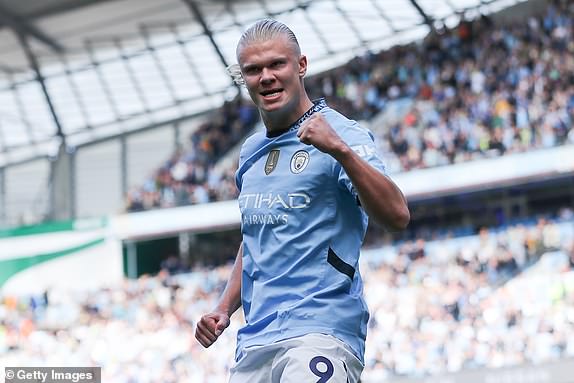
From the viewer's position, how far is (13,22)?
3114cm

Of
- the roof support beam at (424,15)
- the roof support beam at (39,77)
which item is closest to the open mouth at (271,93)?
the roof support beam at (424,15)

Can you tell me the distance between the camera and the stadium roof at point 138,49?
3059cm

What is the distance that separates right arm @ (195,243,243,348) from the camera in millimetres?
3773

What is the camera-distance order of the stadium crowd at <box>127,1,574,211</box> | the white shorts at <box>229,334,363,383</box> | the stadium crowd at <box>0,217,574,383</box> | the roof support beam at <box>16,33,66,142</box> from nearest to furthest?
the white shorts at <box>229,334,363,383</box>
the stadium crowd at <box>0,217,574,383</box>
the stadium crowd at <box>127,1,574,211</box>
the roof support beam at <box>16,33,66,142</box>

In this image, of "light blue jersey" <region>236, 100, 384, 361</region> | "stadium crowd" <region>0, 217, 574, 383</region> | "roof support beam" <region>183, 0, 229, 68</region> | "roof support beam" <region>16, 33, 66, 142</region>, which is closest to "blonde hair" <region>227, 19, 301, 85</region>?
"light blue jersey" <region>236, 100, 384, 361</region>

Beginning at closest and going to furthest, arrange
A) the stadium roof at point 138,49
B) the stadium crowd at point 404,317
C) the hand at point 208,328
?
the hand at point 208,328
the stadium crowd at point 404,317
the stadium roof at point 138,49

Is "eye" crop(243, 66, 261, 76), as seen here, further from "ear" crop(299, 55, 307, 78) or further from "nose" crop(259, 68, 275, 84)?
"ear" crop(299, 55, 307, 78)

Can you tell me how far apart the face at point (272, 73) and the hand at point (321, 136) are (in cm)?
33

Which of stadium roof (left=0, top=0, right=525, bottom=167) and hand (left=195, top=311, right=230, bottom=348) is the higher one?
stadium roof (left=0, top=0, right=525, bottom=167)

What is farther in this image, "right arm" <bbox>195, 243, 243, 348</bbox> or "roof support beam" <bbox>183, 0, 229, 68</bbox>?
"roof support beam" <bbox>183, 0, 229, 68</bbox>

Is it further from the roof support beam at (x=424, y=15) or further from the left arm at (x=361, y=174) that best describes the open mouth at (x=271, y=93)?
the roof support beam at (x=424, y=15)

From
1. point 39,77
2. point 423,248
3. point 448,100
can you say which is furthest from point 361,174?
point 39,77

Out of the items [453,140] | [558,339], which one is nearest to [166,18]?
[453,140]

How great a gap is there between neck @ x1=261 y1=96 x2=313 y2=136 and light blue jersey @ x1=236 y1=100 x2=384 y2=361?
31 mm
